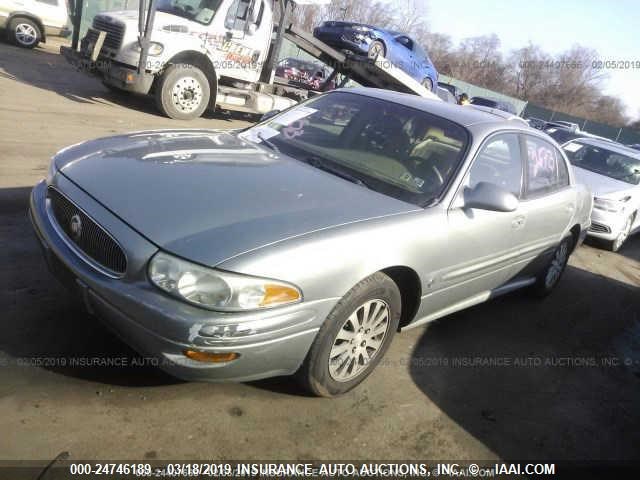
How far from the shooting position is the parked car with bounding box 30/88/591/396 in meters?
2.26

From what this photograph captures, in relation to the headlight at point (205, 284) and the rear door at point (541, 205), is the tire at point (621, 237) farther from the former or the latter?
the headlight at point (205, 284)

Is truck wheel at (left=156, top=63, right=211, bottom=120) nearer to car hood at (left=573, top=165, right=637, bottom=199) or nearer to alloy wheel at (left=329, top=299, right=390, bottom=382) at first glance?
car hood at (left=573, top=165, right=637, bottom=199)

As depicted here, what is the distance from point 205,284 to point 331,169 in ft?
4.54

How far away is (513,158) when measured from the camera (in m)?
3.83

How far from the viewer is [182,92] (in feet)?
31.4

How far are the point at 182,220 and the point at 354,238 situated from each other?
813 millimetres

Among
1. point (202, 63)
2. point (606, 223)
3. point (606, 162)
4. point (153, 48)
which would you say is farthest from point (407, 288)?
point (202, 63)

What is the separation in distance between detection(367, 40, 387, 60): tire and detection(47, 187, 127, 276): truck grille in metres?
10.1

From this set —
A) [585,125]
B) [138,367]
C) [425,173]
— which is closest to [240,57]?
[425,173]

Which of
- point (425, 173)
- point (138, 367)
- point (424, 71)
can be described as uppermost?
point (424, 71)

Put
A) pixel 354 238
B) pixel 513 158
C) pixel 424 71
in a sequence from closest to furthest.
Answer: pixel 354 238, pixel 513 158, pixel 424 71

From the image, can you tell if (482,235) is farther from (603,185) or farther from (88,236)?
(603,185)

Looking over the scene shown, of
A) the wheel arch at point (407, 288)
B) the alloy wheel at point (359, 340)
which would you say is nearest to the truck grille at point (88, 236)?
the alloy wheel at point (359, 340)

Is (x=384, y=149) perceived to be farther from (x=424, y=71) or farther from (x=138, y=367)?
(x=424, y=71)
